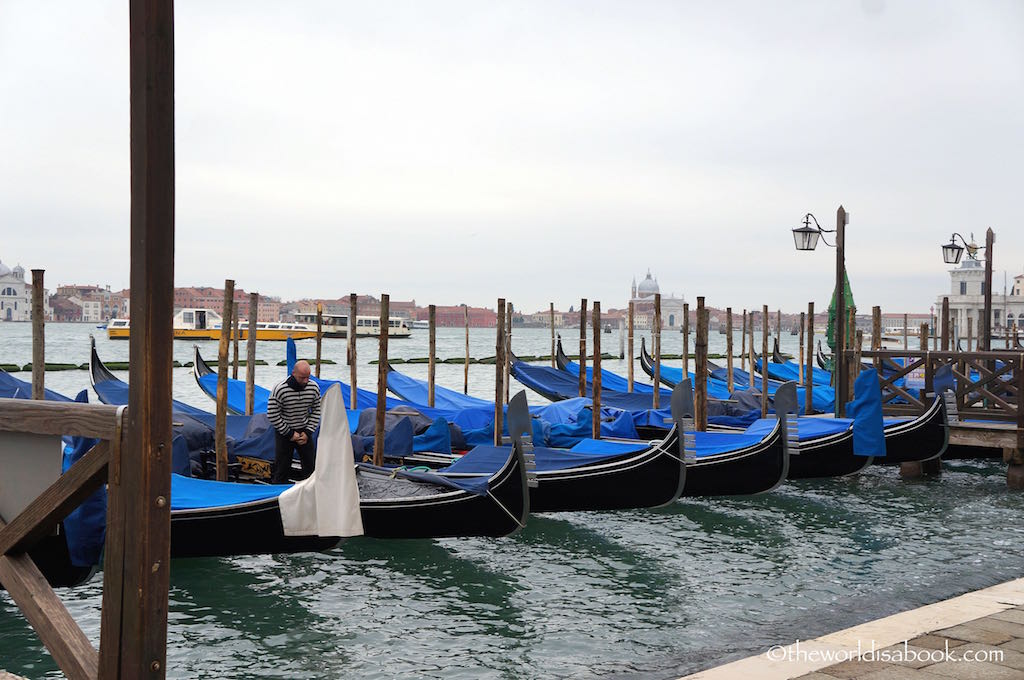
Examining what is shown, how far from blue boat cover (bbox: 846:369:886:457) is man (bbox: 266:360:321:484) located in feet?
12.9

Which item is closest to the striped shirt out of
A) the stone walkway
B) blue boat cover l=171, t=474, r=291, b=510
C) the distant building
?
blue boat cover l=171, t=474, r=291, b=510

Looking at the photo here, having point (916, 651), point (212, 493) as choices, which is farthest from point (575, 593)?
point (916, 651)

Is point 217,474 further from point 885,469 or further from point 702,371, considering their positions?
point 885,469

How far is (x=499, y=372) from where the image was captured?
8281 mm

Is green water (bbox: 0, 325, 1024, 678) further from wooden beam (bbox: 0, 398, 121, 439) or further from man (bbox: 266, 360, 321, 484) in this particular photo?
wooden beam (bbox: 0, 398, 121, 439)

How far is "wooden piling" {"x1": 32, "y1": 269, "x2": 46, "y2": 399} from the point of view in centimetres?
638

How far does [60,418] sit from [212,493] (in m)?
3.05

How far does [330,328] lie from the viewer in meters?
53.8

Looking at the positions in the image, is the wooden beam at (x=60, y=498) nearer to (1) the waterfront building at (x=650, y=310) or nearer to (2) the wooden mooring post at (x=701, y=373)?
Answer: (2) the wooden mooring post at (x=701, y=373)

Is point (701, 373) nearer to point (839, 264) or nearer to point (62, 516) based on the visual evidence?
point (839, 264)

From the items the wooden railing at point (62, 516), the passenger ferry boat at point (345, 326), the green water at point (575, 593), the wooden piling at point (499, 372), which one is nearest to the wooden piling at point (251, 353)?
the wooden piling at point (499, 372)

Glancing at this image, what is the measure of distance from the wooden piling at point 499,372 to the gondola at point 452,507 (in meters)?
2.14

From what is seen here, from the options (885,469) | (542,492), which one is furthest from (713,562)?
(885,469)

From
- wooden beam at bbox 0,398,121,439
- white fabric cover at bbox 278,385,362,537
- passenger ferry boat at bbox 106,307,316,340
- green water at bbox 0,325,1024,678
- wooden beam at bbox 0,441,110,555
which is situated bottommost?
green water at bbox 0,325,1024,678
